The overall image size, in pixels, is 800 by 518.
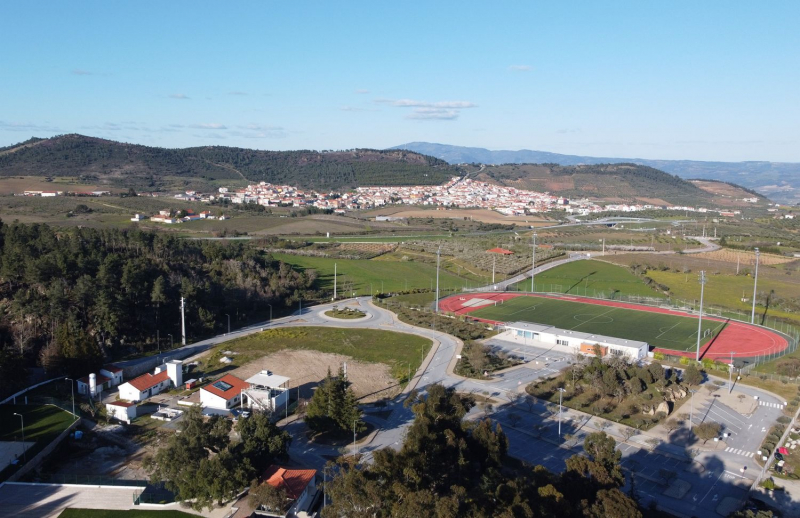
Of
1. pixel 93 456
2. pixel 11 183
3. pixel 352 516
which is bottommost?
pixel 93 456

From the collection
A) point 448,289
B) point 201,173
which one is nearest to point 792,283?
point 448,289

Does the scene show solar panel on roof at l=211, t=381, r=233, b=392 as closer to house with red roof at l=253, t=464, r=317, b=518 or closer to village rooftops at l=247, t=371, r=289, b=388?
village rooftops at l=247, t=371, r=289, b=388

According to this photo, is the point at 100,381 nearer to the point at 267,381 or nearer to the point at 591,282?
the point at 267,381

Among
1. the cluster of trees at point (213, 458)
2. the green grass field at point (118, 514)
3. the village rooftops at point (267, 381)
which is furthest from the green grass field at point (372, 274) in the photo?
the green grass field at point (118, 514)

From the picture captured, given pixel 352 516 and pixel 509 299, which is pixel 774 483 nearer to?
pixel 352 516

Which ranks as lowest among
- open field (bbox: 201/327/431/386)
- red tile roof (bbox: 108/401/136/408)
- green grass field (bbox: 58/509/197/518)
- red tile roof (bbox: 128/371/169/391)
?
green grass field (bbox: 58/509/197/518)

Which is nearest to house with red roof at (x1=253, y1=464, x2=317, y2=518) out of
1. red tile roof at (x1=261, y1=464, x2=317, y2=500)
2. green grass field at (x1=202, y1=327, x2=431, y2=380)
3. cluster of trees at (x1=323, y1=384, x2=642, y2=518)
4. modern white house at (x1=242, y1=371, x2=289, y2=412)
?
red tile roof at (x1=261, y1=464, x2=317, y2=500)
